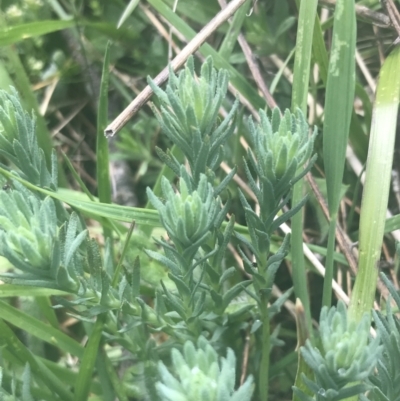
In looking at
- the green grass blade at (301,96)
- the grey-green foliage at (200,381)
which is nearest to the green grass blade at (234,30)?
the green grass blade at (301,96)

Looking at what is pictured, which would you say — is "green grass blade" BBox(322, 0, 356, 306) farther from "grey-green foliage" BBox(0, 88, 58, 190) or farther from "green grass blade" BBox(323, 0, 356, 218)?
"grey-green foliage" BBox(0, 88, 58, 190)

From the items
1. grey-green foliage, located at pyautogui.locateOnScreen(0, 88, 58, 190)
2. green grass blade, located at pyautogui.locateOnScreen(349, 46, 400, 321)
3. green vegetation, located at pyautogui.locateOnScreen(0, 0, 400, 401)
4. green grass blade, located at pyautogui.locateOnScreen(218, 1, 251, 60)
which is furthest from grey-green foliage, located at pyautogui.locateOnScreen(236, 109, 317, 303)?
green grass blade, located at pyautogui.locateOnScreen(218, 1, 251, 60)

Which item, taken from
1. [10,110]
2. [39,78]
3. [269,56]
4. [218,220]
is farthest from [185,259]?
[39,78]

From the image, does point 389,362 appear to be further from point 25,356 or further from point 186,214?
point 25,356

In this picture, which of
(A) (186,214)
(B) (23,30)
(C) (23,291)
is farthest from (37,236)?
(B) (23,30)

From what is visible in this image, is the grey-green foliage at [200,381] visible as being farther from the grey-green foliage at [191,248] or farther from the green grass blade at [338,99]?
the green grass blade at [338,99]

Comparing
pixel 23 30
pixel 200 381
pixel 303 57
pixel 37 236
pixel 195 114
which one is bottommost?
pixel 200 381
